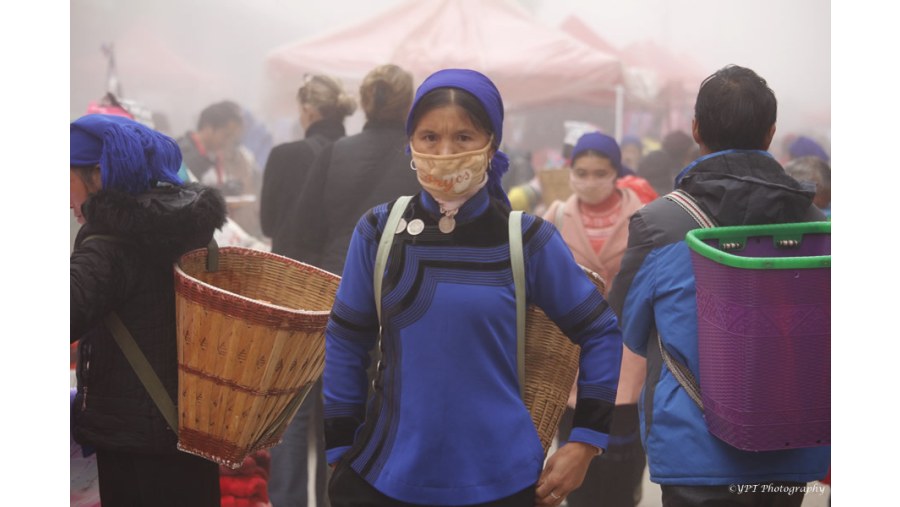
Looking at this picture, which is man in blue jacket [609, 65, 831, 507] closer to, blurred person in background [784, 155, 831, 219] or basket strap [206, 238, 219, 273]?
basket strap [206, 238, 219, 273]

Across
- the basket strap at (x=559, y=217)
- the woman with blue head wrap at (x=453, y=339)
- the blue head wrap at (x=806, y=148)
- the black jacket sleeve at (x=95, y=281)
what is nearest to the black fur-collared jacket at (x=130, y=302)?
the black jacket sleeve at (x=95, y=281)

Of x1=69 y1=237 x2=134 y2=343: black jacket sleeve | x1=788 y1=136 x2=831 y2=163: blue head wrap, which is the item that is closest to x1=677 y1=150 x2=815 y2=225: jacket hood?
x1=69 y1=237 x2=134 y2=343: black jacket sleeve

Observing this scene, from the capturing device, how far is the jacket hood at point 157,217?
2.38 metres

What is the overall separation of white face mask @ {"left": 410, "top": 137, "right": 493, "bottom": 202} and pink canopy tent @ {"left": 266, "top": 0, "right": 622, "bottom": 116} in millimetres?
4739

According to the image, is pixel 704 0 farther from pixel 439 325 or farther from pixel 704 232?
pixel 439 325

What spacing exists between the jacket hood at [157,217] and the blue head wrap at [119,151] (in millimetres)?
32

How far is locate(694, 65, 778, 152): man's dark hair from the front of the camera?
7.88 feet

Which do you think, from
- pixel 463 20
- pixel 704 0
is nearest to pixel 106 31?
pixel 463 20

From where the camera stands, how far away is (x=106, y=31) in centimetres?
557

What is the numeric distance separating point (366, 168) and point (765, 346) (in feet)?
6.68

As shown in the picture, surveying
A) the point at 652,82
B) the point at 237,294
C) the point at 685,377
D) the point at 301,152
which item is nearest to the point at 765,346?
the point at 685,377

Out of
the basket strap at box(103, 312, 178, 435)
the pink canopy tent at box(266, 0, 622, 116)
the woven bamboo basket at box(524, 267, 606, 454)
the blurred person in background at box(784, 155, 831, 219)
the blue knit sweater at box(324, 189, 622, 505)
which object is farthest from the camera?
the pink canopy tent at box(266, 0, 622, 116)

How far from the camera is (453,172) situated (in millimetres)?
1966

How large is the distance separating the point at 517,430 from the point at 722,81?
106 cm
